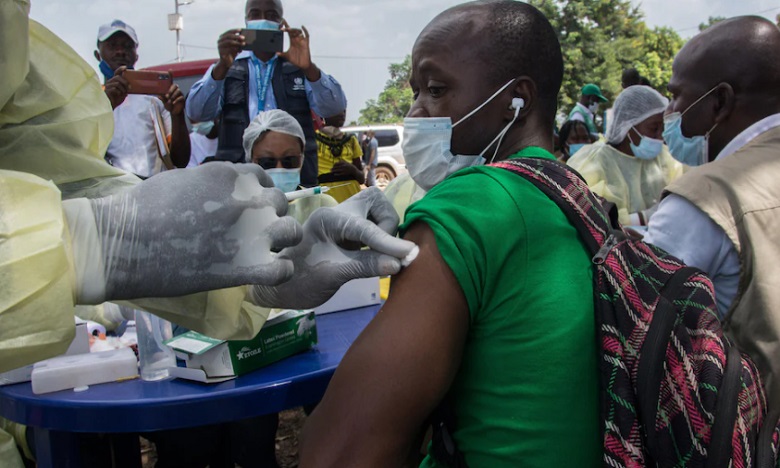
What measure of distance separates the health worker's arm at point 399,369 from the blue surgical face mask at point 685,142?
5.50 ft

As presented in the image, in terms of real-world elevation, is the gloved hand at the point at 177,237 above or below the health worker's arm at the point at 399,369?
above

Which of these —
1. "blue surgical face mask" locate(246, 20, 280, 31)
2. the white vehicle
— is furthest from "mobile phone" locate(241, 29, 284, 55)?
the white vehicle

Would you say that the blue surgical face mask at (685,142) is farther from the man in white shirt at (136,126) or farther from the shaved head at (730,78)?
the man in white shirt at (136,126)

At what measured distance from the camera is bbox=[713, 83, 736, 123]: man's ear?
2.16 m

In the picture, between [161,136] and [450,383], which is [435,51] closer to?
[450,383]

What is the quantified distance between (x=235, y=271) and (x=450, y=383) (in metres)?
0.41

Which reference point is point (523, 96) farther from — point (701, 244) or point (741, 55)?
point (741, 55)

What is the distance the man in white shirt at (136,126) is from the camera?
159 inches

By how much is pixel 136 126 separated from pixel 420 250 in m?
3.53

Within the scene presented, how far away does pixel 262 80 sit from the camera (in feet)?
13.4

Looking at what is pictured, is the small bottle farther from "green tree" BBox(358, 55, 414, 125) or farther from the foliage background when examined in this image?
"green tree" BBox(358, 55, 414, 125)

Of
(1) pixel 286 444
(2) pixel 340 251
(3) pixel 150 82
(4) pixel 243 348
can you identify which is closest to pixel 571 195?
(2) pixel 340 251

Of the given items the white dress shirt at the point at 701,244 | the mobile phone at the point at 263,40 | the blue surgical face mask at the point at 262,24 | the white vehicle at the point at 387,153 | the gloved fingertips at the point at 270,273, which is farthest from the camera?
the white vehicle at the point at 387,153

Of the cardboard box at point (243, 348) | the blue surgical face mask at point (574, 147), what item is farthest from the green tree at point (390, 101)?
the cardboard box at point (243, 348)
